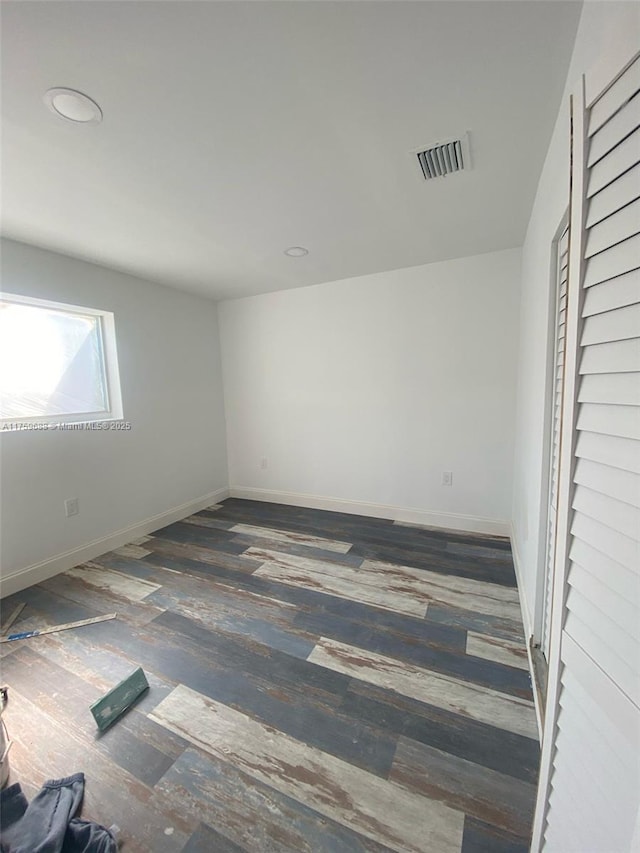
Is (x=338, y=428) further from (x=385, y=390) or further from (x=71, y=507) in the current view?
(x=71, y=507)

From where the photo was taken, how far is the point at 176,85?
1120 mm

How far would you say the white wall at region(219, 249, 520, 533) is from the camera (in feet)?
9.32

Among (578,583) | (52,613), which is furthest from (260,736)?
(52,613)

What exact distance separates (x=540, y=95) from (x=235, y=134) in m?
1.13

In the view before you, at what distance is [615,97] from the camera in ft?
1.74

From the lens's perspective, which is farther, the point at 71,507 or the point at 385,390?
the point at 385,390

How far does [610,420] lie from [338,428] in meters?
2.96

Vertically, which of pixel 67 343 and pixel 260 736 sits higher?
pixel 67 343

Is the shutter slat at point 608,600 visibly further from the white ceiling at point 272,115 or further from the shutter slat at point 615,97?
the white ceiling at point 272,115

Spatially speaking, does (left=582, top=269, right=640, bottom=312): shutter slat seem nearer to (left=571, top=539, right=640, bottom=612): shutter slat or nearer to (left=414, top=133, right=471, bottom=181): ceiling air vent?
(left=571, top=539, right=640, bottom=612): shutter slat

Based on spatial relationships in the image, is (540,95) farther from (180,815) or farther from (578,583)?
(180,815)

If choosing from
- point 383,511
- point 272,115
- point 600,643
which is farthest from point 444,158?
point 383,511

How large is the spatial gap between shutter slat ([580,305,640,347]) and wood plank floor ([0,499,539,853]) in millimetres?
1444

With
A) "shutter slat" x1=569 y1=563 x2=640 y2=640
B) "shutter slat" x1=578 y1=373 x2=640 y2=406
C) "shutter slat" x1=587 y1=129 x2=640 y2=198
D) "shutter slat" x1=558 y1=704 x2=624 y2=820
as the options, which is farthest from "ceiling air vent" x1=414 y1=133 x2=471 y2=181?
"shutter slat" x1=558 y1=704 x2=624 y2=820
